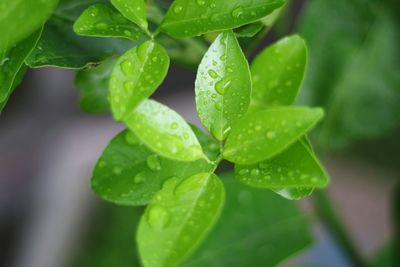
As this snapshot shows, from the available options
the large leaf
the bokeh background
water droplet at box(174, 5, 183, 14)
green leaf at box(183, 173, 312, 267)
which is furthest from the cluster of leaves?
the bokeh background

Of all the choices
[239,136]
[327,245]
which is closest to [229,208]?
[239,136]

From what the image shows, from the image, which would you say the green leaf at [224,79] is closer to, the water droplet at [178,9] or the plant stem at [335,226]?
the water droplet at [178,9]

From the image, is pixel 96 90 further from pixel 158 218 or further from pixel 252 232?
pixel 252 232

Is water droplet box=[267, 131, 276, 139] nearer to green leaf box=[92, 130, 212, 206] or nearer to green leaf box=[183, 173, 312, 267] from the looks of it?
green leaf box=[92, 130, 212, 206]

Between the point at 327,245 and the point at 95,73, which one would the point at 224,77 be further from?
the point at 327,245

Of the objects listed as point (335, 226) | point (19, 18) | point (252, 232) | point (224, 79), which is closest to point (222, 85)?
point (224, 79)

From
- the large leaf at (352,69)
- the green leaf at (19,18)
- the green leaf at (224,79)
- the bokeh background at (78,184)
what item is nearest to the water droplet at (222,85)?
the green leaf at (224,79)

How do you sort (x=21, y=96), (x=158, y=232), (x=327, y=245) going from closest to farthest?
1. (x=158, y=232)
2. (x=327, y=245)
3. (x=21, y=96)
